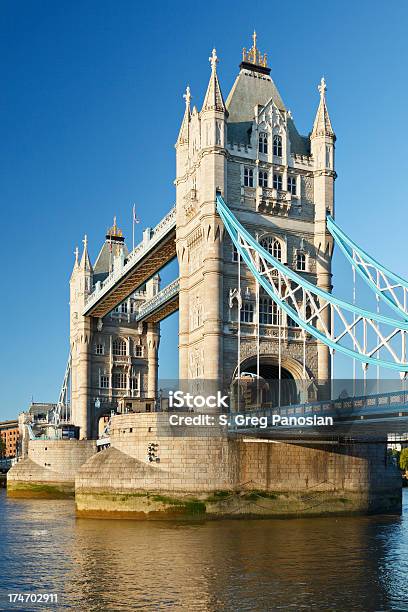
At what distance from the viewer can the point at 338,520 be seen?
3559cm

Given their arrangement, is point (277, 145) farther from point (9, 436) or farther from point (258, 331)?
point (9, 436)

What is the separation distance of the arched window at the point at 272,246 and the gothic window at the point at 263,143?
4.68m

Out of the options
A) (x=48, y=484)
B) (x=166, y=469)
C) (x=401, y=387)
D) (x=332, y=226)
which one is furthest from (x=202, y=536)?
(x=48, y=484)

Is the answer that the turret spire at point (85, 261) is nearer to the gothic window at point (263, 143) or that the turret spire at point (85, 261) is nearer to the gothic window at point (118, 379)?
the gothic window at point (118, 379)

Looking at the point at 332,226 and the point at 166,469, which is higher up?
the point at 332,226

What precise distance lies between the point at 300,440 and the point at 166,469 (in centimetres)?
592

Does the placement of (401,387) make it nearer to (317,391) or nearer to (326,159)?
(317,391)

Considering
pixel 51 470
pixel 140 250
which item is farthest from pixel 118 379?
pixel 140 250

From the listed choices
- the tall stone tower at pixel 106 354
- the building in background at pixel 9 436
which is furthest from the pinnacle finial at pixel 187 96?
the building in background at pixel 9 436

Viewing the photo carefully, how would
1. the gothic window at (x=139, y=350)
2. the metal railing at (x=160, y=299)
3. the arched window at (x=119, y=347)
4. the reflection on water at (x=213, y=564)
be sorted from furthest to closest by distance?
1. the gothic window at (x=139, y=350)
2. the arched window at (x=119, y=347)
3. the metal railing at (x=160, y=299)
4. the reflection on water at (x=213, y=564)

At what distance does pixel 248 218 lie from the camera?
139 ft

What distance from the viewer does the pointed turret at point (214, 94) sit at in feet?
136

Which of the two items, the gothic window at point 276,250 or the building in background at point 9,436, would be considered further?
the building in background at point 9,436

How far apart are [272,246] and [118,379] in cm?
3577
